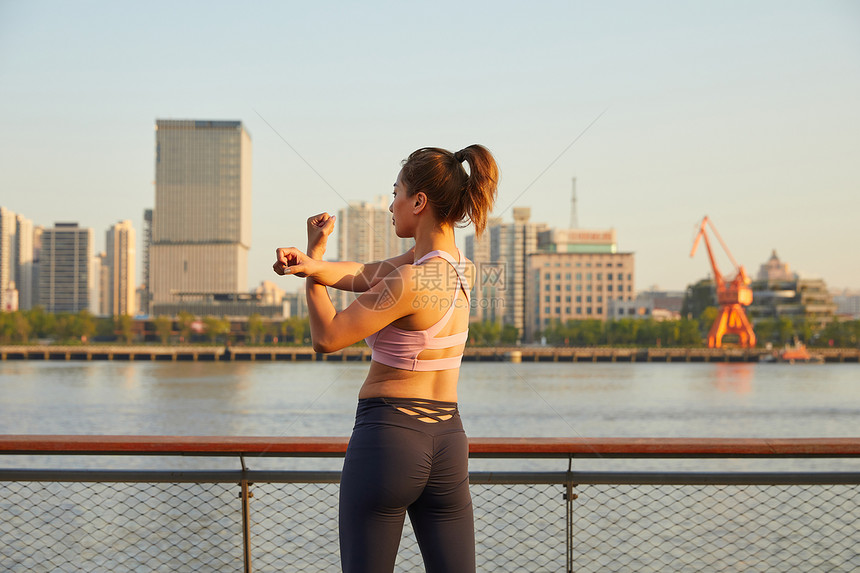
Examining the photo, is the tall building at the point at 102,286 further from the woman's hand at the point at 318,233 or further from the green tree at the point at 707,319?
the woman's hand at the point at 318,233

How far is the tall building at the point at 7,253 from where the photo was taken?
146750 mm

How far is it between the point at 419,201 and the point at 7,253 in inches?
6575

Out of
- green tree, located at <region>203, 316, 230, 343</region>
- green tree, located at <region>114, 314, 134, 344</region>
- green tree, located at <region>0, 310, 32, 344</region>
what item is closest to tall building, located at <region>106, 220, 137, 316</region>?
green tree, located at <region>114, 314, 134, 344</region>

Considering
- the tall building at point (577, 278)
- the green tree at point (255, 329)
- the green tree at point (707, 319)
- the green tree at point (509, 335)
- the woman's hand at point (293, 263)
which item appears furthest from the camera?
the tall building at point (577, 278)

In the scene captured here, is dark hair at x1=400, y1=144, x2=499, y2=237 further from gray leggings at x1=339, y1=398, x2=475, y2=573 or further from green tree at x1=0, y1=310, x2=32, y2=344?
green tree at x1=0, y1=310, x2=32, y2=344

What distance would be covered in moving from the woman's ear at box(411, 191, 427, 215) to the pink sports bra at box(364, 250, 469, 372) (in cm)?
9

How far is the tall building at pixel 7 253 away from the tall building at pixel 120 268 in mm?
24188

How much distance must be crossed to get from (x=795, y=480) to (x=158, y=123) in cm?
10673

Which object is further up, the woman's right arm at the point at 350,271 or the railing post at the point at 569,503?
the woman's right arm at the point at 350,271

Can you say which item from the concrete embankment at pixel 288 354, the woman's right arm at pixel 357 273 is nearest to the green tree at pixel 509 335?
the concrete embankment at pixel 288 354

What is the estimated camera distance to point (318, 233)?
1.63m

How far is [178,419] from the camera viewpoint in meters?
23.5

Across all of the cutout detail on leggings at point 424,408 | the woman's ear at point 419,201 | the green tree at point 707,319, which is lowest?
the green tree at point 707,319

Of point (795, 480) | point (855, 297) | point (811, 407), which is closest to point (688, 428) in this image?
point (811, 407)
